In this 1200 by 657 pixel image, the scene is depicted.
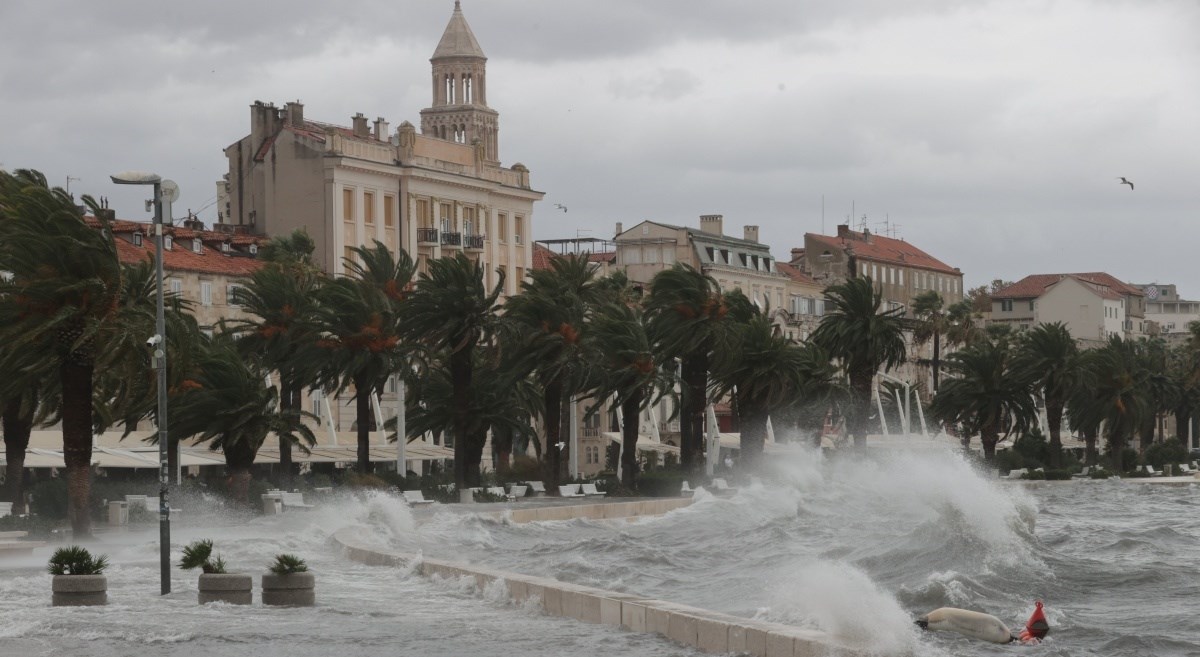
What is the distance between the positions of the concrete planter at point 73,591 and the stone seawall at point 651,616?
6376 mm

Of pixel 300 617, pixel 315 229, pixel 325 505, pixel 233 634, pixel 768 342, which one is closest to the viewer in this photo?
pixel 233 634

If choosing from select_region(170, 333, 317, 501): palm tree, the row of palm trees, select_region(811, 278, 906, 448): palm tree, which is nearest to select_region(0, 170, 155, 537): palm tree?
the row of palm trees

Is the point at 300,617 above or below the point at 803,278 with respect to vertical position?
below

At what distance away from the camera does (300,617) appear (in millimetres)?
27078

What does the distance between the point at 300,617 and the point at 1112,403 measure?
85132 millimetres

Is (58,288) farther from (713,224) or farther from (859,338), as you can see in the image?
(713,224)

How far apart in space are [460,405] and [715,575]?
26.7 meters

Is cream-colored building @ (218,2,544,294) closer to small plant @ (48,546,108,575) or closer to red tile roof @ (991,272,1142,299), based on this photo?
small plant @ (48,546,108,575)

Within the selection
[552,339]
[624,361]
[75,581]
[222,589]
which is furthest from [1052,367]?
[75,581]

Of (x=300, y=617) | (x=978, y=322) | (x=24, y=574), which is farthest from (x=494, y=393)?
(x=978, y=322)

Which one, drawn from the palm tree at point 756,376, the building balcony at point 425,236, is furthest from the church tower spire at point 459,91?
the palm tree at point 756,376

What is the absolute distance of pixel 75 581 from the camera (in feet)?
89.8

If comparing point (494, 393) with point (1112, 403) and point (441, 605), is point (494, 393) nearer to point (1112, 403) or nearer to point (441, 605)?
point (441, 605)

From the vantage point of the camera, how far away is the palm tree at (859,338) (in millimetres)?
83312
